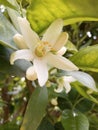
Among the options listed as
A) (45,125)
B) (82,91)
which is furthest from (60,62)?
(45,125)

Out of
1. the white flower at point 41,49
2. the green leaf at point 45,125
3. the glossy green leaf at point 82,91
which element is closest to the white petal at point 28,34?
the white flower at point 41,49

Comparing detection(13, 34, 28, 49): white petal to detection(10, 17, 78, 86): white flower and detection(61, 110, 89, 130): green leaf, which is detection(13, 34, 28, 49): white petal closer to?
detection(10, 17, 78, 86): white flower

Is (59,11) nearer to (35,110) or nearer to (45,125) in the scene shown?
(35,110)

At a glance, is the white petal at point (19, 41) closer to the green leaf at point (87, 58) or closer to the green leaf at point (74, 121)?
the green leaf at point (87, 58)

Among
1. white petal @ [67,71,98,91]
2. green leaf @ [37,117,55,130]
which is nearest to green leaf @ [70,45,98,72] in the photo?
white petal @ [67,71,98,91]

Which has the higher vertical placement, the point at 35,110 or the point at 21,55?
the point at 21,55
